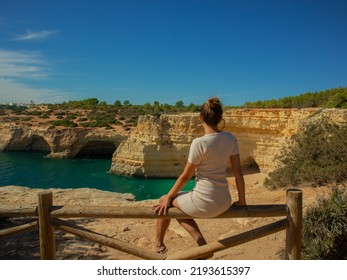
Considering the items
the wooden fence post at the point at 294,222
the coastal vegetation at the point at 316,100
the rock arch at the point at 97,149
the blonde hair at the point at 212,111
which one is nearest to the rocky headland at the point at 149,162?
the rock arch at the point at 97,149

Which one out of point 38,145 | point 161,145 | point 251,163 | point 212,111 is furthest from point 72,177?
point 212,111

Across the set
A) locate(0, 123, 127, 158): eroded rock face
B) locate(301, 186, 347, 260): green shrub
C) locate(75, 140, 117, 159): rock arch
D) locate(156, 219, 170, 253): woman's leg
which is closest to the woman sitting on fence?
locate(156, 219, 170, 253): woman's leg

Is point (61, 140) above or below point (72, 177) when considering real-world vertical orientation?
above

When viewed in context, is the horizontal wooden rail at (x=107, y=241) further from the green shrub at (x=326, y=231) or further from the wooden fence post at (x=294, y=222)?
the green shrub at (x=326, y=231)

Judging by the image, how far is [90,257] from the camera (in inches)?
211

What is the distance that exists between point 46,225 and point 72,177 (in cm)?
2415

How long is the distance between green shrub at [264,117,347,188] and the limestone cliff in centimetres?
790

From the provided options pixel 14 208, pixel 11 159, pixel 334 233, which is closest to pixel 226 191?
pixel 14 208

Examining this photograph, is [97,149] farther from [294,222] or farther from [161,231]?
[294,222]

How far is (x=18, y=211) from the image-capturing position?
11.1 feet

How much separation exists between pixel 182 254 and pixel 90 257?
10.2 feet

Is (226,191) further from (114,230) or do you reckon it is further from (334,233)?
(114,230)
